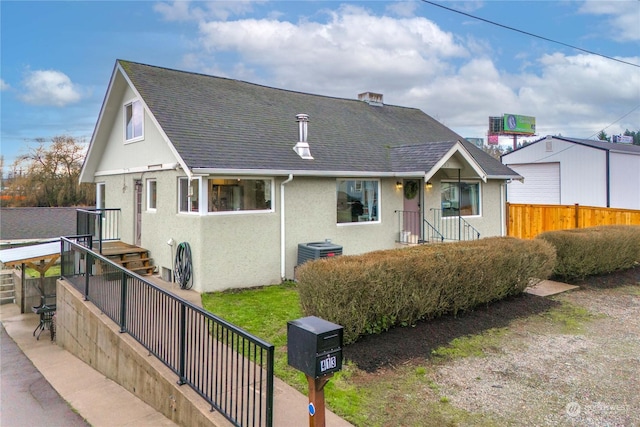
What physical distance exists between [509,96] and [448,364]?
3584cm

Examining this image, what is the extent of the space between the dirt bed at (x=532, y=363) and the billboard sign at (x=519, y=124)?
4904 centimetres

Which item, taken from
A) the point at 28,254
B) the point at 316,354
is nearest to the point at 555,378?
the point at 316,354

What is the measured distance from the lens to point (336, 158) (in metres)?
11.6

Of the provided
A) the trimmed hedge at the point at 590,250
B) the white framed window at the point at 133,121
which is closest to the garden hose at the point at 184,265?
the white framed window at the point at 133,121

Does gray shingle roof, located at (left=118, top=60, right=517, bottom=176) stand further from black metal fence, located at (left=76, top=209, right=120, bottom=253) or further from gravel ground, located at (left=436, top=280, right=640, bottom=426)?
gravel ground, located at (left=436, top=280, right=640, bottom=426)

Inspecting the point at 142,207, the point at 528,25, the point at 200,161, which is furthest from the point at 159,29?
the point at 528,25

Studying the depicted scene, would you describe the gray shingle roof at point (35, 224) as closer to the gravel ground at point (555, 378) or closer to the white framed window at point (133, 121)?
the white framed window at point (133, 121)

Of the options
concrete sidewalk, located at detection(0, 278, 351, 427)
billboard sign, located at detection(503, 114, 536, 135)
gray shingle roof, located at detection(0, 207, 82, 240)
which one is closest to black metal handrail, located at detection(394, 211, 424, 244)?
concrete sidewalk, located at detection(0, 278, 351, 427)

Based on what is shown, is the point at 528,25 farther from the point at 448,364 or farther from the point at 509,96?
the point at 509,96

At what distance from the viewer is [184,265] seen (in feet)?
30.9

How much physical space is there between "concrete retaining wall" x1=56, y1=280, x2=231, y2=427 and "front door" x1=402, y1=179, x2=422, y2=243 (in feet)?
27.9

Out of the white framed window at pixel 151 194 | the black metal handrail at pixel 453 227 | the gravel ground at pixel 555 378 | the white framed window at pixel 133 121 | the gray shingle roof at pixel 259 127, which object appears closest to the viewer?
the gravel ground at pixel 555 378

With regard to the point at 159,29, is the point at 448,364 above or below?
below

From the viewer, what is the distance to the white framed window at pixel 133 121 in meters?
11.4
